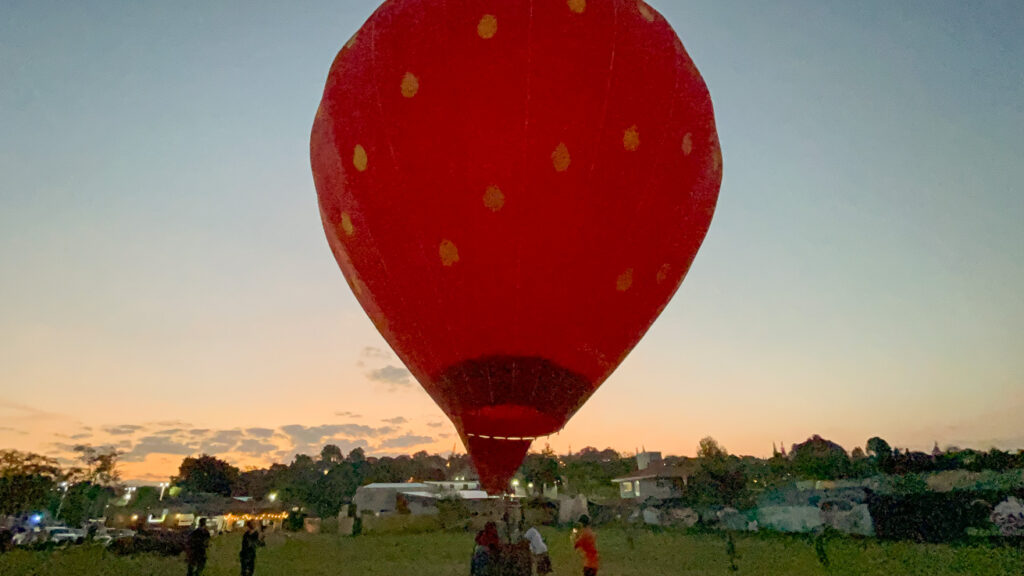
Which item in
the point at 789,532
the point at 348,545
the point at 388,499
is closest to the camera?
the point at 348,545

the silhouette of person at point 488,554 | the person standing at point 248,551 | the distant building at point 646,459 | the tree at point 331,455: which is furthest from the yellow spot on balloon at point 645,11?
the tree at point 331,455

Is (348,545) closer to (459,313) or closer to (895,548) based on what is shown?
(895,548)

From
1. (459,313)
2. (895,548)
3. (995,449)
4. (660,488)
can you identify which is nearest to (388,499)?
(660,488)

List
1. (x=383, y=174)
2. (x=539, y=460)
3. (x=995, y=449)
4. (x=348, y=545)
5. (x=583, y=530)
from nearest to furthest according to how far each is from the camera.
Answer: (x=383, y=174), (x=583, y=530), (x=348, y=545), (x=995, y=449), (x=539, y=460)

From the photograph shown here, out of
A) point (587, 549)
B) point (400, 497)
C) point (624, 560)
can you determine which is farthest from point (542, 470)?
point (587, 549)

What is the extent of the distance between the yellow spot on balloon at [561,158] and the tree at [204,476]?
10467 centimetres

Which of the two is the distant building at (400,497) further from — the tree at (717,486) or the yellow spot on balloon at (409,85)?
the yellow spot on balloon at (409,85)

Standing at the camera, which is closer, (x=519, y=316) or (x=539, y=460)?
(x=519, y=316)

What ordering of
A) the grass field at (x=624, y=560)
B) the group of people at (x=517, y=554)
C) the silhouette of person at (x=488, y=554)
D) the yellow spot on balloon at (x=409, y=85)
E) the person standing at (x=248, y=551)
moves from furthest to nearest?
the grass field at (x=624, y=560)
the person standing at (x=248, y=551)
the silhouette of person at (x=488, y=554)
the group of people at (x=517, y=554)
the yellow spot on balloon at (x=409, y=85)

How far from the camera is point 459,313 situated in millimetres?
4711

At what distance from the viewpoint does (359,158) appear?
5.09m

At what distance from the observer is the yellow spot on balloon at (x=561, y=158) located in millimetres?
4500

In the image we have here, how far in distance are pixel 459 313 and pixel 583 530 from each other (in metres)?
4.64

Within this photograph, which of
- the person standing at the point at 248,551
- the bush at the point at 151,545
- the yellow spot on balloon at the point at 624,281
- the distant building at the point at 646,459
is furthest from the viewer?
the distant building at the point at 646,459
